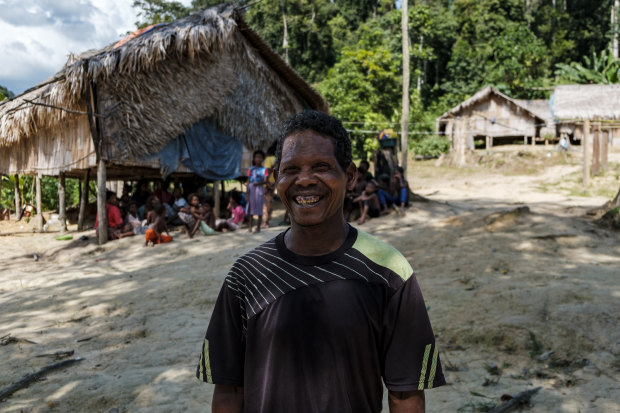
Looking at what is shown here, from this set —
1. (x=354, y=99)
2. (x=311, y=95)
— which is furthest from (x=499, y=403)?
(x=354, y=99)

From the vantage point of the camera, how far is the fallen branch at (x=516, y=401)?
2.70 metres

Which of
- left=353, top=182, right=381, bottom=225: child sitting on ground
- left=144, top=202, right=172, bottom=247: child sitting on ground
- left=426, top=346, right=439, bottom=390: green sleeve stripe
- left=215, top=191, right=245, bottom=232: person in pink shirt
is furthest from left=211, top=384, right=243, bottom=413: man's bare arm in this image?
left=215, top=191, right=245, bottom=232: person in pink shirt

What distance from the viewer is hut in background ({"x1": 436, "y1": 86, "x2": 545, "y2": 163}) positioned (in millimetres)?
26656

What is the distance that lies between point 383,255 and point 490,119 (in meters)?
28.0

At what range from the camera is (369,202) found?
10039mm

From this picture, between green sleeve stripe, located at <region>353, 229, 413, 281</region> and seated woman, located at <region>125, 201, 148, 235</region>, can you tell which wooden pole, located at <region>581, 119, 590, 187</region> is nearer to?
seated woman, located at <region>125, 201, 148, 235</region>

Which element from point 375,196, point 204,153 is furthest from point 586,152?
point 204,153

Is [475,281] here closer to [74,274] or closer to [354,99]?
[74,274]

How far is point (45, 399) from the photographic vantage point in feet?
9.86

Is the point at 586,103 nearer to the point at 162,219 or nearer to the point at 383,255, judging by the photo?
the point at 162,219

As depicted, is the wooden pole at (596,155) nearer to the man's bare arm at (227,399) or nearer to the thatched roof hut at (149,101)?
the thatched roof hut at (149,101)

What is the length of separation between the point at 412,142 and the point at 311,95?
14.8m

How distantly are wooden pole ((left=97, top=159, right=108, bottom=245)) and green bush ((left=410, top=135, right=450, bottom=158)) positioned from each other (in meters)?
19.4

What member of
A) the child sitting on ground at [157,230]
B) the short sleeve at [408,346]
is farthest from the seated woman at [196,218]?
the short sleeve at [408,346]
